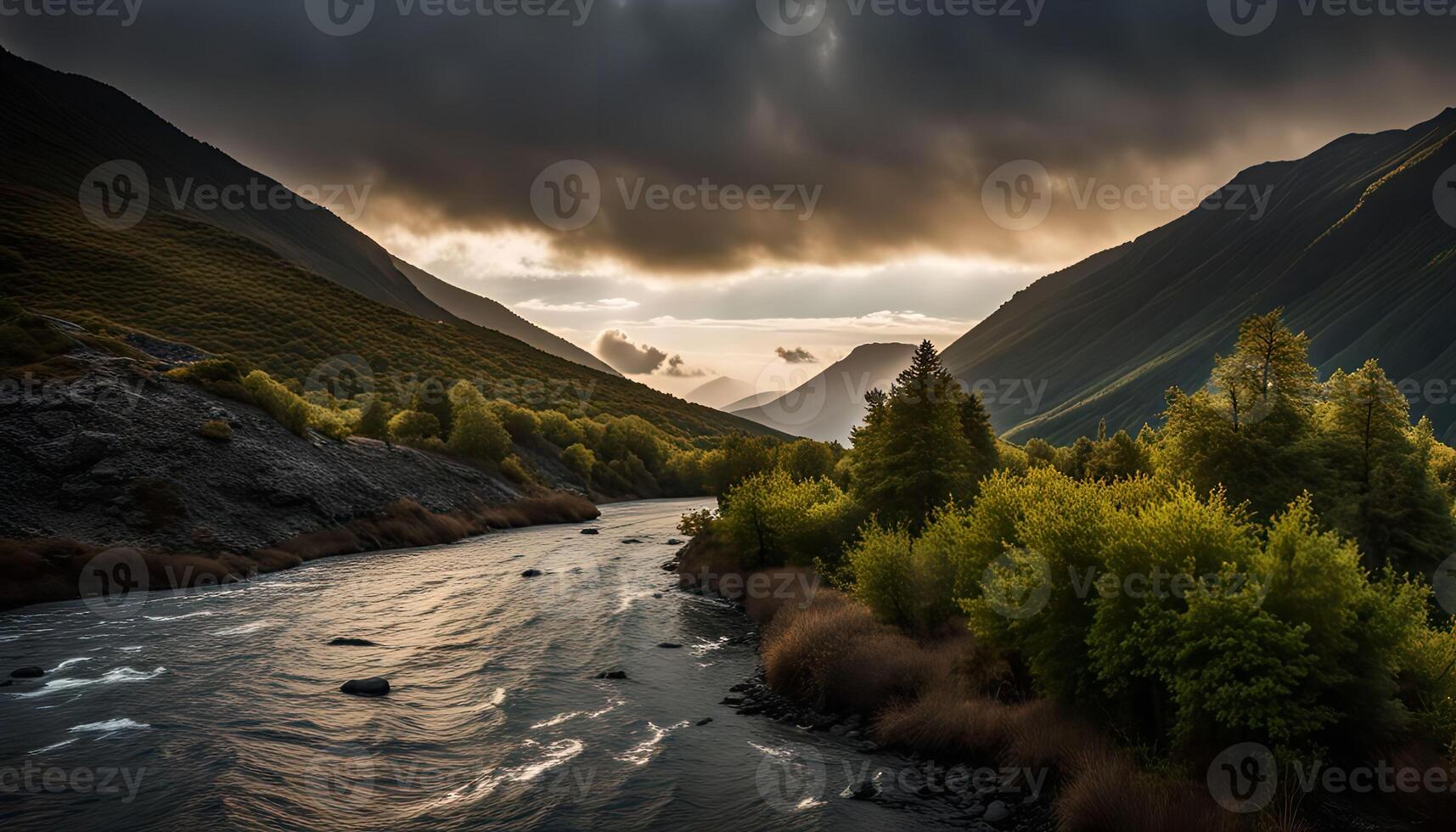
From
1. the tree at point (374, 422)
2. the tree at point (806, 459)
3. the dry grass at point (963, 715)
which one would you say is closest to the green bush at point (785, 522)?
the dry grass at point (963, 715)

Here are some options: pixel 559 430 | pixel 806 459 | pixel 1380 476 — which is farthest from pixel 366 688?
pixel 559 430

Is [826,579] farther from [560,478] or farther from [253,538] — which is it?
[560,478]

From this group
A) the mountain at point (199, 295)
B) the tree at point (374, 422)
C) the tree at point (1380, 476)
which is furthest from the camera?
the mountain at point (199, 295)

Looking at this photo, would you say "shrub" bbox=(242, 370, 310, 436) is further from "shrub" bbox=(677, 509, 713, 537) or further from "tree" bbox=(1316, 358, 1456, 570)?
"tree" bbox=(1316, 358, 1456, 570)

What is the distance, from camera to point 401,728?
72.0 feet

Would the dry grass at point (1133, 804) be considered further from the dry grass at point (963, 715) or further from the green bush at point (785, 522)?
the green bush at point (785, 522)

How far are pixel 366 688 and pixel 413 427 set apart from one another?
63.8 m

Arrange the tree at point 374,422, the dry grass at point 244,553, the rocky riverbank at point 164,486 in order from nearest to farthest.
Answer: the dry grass at point 244,553, the rocky riverbank at point 164,486, the tree at point 374,422

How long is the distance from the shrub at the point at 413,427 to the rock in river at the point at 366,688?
58.9 meters

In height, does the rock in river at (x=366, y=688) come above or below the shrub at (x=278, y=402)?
below

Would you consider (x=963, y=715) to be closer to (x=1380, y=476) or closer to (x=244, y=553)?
(x=1380, y=476)

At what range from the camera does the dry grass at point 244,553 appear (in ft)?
117

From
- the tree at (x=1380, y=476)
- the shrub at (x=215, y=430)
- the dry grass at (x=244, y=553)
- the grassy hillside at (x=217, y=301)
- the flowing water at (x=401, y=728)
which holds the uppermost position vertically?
the grassy hillside at (x=217, y=301)

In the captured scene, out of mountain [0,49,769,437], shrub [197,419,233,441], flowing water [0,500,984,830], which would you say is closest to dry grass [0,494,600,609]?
flowing water [0,500,984,830]
